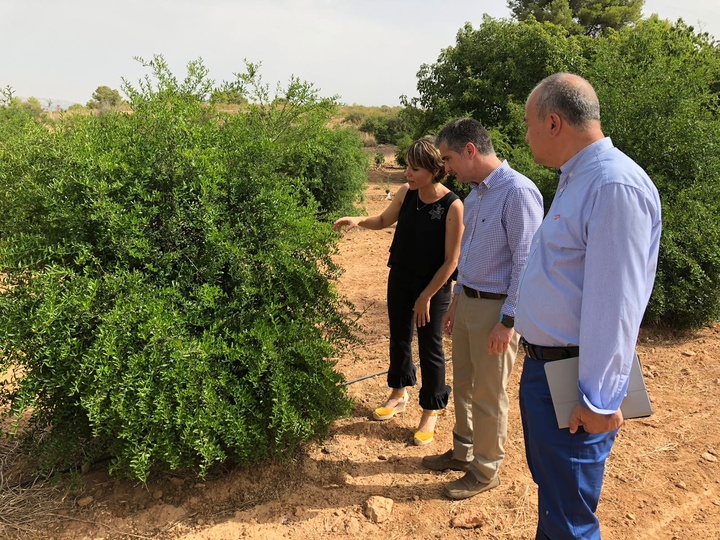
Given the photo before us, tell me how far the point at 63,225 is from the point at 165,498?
1690 mm

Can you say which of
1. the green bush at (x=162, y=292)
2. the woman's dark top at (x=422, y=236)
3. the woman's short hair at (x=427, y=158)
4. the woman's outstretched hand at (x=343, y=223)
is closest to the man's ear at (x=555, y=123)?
the woman's short hair at (x=427, y=158)

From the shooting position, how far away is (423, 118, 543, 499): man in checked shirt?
2770 millimetres

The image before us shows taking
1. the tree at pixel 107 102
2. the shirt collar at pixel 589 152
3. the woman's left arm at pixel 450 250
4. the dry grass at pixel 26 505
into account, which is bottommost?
the dry grass at pixel 26 505

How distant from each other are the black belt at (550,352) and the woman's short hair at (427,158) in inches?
59.7

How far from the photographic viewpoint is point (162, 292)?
283 centimetres

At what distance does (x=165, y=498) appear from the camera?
10.2ft

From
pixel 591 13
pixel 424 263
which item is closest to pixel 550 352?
pixel 424 263

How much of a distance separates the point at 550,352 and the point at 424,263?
1537 millimetres

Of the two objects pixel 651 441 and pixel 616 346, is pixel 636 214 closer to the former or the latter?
pixel 616 346

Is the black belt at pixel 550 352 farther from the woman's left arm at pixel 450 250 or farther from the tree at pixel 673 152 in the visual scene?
the tree at pixel 673 152

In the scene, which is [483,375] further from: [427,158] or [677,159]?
[677,159]

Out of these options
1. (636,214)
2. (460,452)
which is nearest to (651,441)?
(460,452)

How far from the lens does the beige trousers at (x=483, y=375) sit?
292 cm

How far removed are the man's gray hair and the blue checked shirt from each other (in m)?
0.92
